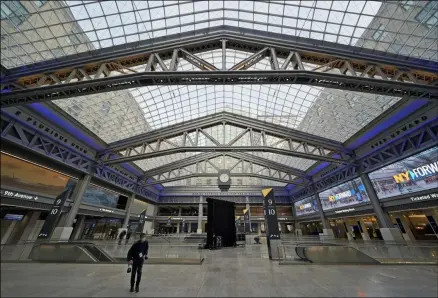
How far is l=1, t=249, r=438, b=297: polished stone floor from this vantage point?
550 cm

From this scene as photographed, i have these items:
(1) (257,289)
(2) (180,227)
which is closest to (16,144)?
(1) (257,289)

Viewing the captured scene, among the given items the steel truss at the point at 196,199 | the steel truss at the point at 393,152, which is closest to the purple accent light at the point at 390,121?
the steel truss at the point at 393,152

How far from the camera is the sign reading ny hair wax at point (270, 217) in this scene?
39.1 feet

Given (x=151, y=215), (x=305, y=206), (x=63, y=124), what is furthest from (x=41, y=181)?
(x=305, y=206)

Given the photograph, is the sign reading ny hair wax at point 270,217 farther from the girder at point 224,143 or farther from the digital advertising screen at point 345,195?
the digital advertising screen at point 345,195

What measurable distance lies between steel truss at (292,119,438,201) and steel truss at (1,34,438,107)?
5.25m

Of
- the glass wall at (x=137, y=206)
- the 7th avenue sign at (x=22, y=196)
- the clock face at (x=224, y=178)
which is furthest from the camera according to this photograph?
the glass wall at (x=137, y=206)

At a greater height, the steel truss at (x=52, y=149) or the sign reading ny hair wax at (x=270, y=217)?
the steel truss at (x=52, y=149)

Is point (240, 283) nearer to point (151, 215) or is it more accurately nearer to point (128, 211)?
point (128, 211)

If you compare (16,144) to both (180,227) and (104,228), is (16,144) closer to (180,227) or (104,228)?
(104,228)

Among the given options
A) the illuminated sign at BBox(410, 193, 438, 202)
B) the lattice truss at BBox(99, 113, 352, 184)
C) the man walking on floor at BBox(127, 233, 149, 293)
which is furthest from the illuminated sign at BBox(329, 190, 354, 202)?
the man walking on floor at BBox(127, 233, 149, 293)

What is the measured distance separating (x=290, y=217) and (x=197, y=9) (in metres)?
47.7

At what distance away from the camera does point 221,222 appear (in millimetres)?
19203

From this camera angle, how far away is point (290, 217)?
46.6 m
